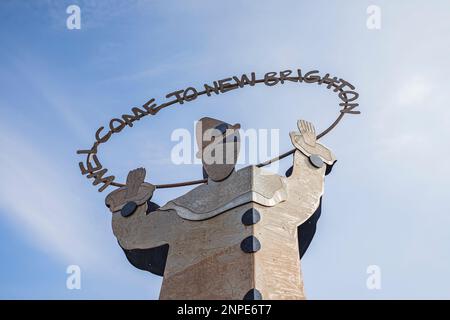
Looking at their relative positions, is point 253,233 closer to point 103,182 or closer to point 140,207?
point 140,207

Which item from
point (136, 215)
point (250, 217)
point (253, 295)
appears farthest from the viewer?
point (136, 215)

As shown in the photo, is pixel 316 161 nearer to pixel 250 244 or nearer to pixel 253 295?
pixel 250 244

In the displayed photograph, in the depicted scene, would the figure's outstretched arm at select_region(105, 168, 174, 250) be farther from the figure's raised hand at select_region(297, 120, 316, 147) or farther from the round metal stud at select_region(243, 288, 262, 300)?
the figure's raised hand at select_region(297, 120, 316, 147)

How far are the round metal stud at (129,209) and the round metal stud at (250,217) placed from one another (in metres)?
2.17

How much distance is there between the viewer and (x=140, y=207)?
12.2 m

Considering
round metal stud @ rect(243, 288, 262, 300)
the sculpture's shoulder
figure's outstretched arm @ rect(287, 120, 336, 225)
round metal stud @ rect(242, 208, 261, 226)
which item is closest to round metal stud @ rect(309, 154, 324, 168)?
figure's outstretched arm @ rect(287, 120, 336, 225)

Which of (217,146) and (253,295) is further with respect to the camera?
(217,146)

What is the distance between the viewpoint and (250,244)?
10523 mm

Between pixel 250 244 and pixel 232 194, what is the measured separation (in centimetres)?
115

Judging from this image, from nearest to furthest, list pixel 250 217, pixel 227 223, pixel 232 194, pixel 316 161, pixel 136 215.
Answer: pixel 250 217 < pixel 227 223 < pixel 232 194 < pixel 316 161 < pixel 136 215

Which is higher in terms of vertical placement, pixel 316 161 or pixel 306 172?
pixel 316 161

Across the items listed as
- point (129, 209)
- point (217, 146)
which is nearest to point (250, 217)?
point (217, 146)

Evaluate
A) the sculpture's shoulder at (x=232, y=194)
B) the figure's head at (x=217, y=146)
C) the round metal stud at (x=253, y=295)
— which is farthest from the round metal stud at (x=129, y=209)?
the round metal stud at (x=253, y=295)

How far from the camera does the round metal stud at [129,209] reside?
12.2 metres
